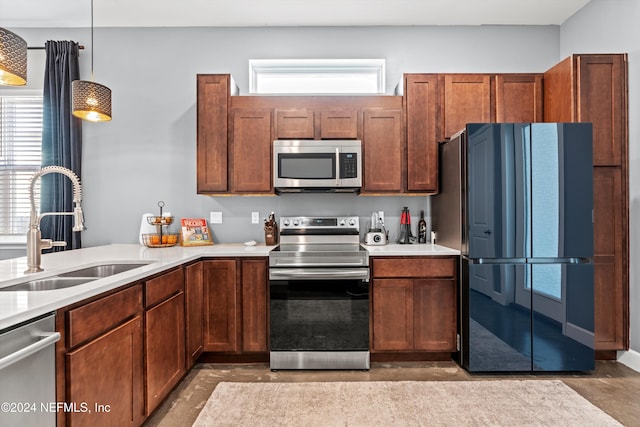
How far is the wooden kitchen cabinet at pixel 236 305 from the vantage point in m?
2.78

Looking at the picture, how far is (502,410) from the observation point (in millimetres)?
2146

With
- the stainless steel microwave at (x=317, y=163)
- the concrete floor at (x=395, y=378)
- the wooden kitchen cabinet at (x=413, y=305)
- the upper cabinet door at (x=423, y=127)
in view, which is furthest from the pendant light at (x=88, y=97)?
the upper cabinet door at (x=423, y=127)

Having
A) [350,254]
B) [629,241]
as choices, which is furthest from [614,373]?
[350,254]

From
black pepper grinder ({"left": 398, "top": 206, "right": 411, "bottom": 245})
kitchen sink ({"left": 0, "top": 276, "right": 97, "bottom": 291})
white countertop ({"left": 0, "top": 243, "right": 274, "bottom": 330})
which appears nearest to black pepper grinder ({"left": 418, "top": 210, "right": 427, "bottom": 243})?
black pepper grinder ({"left": 398, "top": 206, "right": 411, "bottom": 245})

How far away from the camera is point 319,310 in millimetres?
2678

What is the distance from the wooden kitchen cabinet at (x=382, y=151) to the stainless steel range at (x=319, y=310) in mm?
741

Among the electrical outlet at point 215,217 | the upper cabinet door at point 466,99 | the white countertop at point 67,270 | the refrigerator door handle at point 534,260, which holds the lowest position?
the refrigerator door handle at point 534,260

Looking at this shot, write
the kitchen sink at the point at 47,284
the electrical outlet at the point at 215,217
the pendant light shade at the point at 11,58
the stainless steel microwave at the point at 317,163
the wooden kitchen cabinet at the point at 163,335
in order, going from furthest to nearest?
1. the electrical outlet at the point at 215,217
2. the stainless steel microwave at the point at 317,163
3. the wooden kitchen cabinet at the point at 163,335
4. the kitchen sink at the point at 47,284
5. the pendant light shade at the point at 11,58

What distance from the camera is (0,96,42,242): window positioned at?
348cm

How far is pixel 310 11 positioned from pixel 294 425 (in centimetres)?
324

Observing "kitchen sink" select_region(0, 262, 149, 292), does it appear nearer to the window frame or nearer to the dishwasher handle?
the dishwasher handle

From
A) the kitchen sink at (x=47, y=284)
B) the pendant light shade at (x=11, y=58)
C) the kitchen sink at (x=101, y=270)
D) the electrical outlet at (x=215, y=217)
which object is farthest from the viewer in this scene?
the electrical outlet at (x=215, y=217)

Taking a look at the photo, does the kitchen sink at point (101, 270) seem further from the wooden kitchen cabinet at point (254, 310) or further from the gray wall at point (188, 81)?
the gray wall at point (188, 81)

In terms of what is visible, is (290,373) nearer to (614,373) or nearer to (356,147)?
(356,147)
